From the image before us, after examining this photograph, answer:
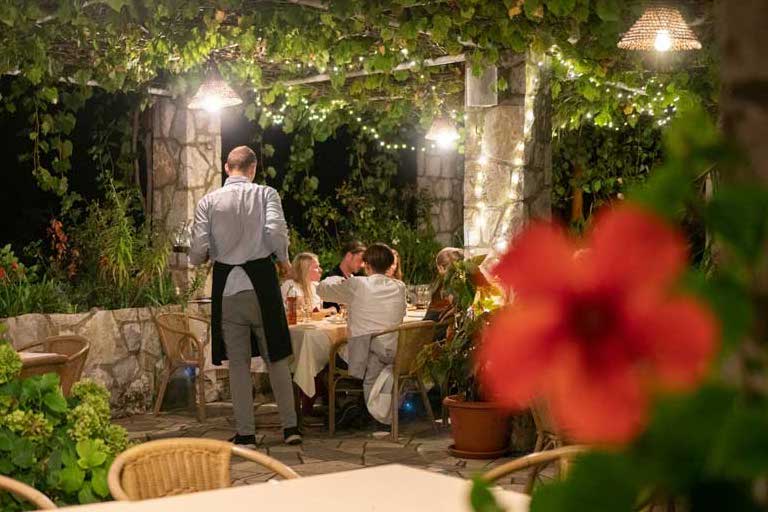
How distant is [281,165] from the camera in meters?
12.0

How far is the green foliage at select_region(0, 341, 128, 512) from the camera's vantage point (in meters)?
3.31

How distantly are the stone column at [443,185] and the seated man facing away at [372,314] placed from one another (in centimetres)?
526

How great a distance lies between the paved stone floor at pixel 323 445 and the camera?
21.3 ft

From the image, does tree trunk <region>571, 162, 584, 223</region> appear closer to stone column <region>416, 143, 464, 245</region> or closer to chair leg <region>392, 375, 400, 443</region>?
stone column <region>416, 143, 464, 245</region>

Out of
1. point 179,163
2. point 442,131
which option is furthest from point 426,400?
point 442,131

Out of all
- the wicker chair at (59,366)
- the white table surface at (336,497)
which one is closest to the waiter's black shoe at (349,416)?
the wicker chair at (59,366)

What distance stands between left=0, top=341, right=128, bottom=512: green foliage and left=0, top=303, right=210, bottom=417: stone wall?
4.40 meters

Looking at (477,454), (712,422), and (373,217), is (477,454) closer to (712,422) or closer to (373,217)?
(373,217)

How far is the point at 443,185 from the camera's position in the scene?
1297cm

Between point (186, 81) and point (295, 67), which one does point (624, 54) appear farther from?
point (186, 81)

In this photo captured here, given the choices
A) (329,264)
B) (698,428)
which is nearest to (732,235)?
(698,428)

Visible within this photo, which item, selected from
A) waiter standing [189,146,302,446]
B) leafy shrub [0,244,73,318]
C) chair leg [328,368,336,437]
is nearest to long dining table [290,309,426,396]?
chair leg [328,368,336,437]

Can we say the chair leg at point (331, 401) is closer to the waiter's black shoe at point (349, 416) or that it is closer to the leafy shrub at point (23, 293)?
the waiter's black shoe at point (349, 416)

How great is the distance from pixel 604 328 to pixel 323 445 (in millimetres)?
6972
